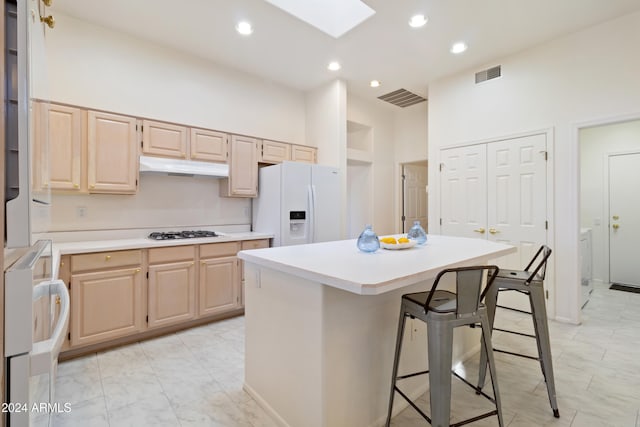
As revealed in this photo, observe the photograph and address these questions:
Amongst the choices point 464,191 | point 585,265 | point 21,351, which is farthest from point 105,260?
point 585,265

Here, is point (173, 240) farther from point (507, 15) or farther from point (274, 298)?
point (507, 15)

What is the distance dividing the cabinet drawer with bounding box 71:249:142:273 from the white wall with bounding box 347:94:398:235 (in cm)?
371

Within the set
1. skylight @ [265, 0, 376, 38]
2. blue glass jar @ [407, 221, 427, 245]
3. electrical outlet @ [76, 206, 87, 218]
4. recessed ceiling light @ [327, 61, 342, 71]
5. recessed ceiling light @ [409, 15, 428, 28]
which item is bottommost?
blue glass jar @ [407, 221, 427, 245]

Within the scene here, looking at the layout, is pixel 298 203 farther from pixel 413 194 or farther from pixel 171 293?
pixel 413 194

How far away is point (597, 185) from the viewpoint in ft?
15.4

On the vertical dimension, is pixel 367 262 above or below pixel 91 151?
below

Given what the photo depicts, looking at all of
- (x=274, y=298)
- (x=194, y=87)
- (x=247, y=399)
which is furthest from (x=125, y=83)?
(x=247, y=399)

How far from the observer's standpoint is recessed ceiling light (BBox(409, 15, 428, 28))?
9.57 ft

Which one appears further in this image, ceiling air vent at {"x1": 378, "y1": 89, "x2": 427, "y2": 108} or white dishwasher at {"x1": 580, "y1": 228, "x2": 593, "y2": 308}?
ceiling air vent at {"x1": 378, "y1": 89, "x2": 427, "y2": 108}

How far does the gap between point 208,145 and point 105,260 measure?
160 cm

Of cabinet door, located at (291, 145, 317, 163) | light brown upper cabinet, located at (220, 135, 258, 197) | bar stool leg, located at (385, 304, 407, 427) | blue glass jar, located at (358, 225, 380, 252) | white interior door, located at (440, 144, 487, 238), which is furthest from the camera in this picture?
cabinet door, located at (291, 145, 317, 163)

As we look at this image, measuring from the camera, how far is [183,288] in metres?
3.03

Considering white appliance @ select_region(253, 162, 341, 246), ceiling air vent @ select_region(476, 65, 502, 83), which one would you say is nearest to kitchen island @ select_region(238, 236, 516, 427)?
white appliance @ select_region(253, 162, 341, 246)

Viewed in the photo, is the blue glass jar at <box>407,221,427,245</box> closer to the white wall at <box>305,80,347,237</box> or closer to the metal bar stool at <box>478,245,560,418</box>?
the metal bar stool at <box>478,245,560,418</box>
